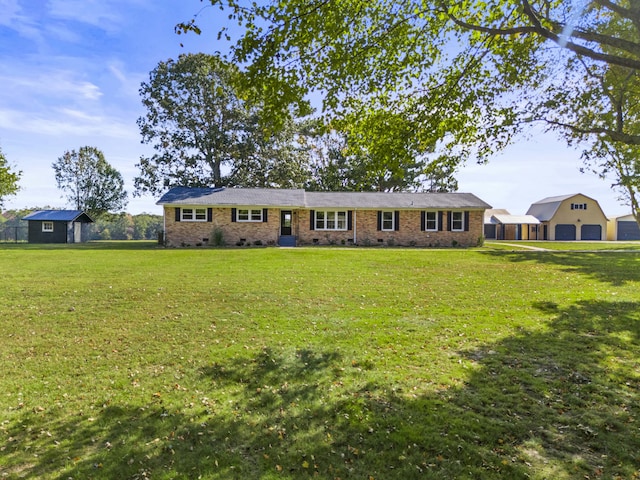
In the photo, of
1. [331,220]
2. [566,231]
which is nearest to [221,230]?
[331,220]

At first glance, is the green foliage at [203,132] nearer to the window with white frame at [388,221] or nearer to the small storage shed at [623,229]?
the window with white frame at [388,221]

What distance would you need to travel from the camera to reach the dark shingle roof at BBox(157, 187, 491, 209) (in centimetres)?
2734

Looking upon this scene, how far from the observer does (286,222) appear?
2822 centimetres

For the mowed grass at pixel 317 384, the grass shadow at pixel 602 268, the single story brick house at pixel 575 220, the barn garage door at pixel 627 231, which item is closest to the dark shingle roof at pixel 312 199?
the grass shadow at pixel 602 268

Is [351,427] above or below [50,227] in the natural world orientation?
below

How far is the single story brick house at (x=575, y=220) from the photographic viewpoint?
4478 centimetres

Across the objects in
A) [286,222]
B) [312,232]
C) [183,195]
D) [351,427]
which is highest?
[183,195]

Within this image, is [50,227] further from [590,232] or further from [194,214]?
[590,232]

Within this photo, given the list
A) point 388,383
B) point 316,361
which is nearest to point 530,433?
point 388,383

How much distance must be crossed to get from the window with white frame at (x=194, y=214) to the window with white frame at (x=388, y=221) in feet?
43.7

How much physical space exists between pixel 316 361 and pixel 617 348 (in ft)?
16.1

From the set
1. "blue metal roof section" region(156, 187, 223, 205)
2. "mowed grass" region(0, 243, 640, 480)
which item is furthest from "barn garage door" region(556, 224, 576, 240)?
"mowed grass" region(0, 243, 640, 480)

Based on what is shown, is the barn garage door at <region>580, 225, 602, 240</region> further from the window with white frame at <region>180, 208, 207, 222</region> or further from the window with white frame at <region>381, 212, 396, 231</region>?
the window with white frame at <region>180, 208, 207, 222</region>

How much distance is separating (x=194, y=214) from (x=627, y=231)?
5390 cm
